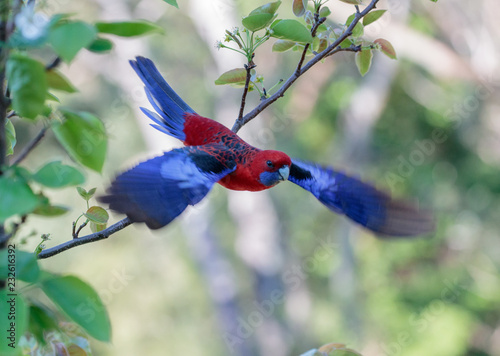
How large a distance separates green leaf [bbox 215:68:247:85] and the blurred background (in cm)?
445

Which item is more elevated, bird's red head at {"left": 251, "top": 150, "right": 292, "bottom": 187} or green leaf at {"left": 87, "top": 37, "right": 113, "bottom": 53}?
green leaf at {"left": 87, "top": 37, "right": 113, "bottom": 53}

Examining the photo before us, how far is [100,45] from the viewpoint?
46cm

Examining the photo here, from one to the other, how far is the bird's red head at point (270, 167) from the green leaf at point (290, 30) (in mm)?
570

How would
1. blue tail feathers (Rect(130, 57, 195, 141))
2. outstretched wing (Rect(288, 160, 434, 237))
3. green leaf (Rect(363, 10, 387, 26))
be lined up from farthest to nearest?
blue tail feathers (Rect(130, 57, 195, 141)) → outstretched wing (Rect(288, 160, 434, 237)) → green leaf (Rect(363, 10, 387, 26))

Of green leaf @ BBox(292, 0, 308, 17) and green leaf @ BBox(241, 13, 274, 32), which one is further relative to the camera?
green leaf @ BBox(292, 0, 308, 17)

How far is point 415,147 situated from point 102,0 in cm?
428

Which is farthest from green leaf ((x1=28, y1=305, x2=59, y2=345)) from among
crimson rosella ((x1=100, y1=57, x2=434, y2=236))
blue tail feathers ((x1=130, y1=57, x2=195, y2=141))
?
blue tail feathers ((x1=130, y1=57, x2=195, y2=141))

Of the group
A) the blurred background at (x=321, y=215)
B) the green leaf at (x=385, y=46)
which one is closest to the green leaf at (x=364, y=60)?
the green leaf at (x=385, y=46)

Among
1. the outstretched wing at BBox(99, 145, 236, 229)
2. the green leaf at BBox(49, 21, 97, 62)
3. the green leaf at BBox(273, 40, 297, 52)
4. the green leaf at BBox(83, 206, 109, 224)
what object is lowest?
the outstretched wing at BBox(99, 145, 236, 229)

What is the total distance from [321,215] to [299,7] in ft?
19.5

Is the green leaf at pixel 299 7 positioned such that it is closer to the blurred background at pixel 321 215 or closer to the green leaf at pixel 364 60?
the green leaf at pixel 364 60

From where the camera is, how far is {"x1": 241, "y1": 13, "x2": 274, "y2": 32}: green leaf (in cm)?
76

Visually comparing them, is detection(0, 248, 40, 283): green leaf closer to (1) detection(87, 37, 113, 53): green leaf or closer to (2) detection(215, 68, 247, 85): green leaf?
(1) detection(87, 37, 113, 53): green leaf

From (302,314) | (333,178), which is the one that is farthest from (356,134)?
(333,178)
